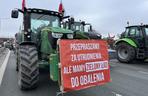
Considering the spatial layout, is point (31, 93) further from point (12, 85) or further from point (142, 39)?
point (142, 39)

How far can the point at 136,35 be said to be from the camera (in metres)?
18.7

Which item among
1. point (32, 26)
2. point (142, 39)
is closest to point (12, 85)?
point (32, 26)

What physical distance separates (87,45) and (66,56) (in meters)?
0.78

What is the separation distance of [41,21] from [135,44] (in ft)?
29.6

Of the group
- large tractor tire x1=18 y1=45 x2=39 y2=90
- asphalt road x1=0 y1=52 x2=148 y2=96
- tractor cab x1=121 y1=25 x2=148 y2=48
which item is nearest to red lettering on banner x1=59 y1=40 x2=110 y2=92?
A: asphalt road x1=0 y1=52 x2=148 y2=96

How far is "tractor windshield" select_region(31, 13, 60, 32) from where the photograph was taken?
10.9 m

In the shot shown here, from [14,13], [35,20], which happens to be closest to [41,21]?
[35,20]

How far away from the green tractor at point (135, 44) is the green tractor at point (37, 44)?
8036 millimetres

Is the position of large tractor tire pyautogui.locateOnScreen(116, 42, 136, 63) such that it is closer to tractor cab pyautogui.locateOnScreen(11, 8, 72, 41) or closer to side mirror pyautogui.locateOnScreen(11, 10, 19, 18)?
tractor cab pyautogui.locateOnScreen(11, 8, 72, 41)

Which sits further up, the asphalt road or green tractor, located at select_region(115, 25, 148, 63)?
green tractor, located at select_region(115, 25, 148, 63)

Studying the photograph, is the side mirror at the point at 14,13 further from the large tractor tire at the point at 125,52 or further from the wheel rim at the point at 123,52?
the wheel rim at the point at 123,52

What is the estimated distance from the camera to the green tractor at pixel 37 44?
8906 millimetres

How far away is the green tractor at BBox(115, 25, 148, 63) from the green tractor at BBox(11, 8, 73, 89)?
316 inches

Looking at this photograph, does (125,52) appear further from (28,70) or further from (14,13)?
(28,70)
